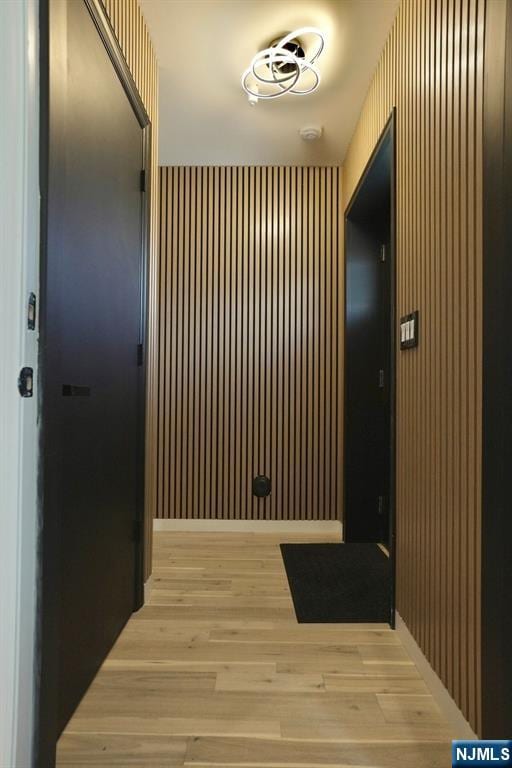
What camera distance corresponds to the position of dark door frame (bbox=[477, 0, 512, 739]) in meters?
1.14

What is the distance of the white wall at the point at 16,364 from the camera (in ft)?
3.27

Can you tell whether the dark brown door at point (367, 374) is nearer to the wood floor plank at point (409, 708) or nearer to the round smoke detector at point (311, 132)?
the round smoke detector at point (311, 132)

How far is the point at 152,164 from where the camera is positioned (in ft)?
8.14

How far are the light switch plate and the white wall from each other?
4.75 ft

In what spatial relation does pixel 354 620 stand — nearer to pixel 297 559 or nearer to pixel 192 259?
pixel 297 559

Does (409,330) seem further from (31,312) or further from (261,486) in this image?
(261,486)

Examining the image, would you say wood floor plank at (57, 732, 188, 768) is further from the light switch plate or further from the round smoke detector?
the round smoke detector

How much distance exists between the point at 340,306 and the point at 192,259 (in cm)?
130

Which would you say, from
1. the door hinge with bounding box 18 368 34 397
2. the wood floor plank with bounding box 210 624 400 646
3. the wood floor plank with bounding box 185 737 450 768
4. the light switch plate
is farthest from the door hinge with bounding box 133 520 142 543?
the light switch plate

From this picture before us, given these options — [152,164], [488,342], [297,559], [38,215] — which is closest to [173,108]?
[152,164]

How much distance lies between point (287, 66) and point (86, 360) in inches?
84.5

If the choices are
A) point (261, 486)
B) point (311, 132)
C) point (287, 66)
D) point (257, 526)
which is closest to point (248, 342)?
point (261, 486)

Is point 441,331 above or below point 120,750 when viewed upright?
above

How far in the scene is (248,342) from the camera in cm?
388
